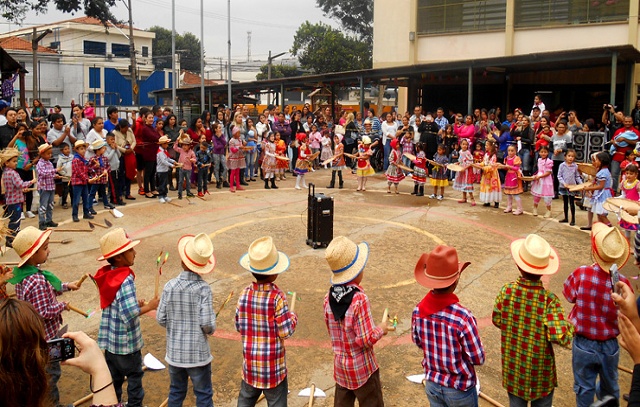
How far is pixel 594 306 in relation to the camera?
16.2 feet

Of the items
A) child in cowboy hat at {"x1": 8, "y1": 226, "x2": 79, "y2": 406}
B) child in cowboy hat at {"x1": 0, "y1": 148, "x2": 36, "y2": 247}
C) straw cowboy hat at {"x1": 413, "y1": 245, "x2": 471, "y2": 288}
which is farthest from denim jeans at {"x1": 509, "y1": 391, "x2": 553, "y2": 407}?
child in cowboy hat at {"x1": 0, "y1": 148, "x2": 36, "y2": 247}

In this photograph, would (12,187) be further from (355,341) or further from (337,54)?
(337,54)

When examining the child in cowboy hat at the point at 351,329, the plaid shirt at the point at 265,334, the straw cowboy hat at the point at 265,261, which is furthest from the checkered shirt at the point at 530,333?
the straw cowboy hat at the point at 265,261

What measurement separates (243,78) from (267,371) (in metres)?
92.6

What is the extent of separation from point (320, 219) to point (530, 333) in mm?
6241

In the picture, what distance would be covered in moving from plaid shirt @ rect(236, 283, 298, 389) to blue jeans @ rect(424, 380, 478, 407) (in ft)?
3.71

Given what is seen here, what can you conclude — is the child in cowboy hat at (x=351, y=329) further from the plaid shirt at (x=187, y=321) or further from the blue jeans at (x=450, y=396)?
the plaid shirt at (x=187, y=321)

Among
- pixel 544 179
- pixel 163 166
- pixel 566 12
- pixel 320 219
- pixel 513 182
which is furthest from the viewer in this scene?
pixel 566 12

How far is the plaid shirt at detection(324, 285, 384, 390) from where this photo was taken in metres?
4.48

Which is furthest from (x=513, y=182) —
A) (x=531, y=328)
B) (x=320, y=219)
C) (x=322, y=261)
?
(x=531, y=328)

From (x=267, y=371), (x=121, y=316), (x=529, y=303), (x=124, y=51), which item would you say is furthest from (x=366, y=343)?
(x=124, y=51)

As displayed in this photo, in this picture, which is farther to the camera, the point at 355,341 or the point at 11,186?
the point at 11,186

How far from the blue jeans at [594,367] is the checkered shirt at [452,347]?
49.1 inches

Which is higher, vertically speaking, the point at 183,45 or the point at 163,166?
the point at 183,45
